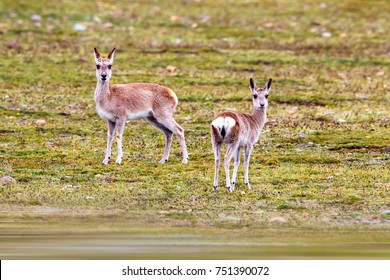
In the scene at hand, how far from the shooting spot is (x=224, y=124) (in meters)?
16.0

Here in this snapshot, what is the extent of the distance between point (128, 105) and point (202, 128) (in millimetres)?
3207

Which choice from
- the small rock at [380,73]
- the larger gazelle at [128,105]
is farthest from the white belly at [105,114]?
the small rock at [380,73]

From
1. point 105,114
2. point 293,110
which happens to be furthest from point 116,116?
point 293,110

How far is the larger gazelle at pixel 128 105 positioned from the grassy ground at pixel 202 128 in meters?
0.50

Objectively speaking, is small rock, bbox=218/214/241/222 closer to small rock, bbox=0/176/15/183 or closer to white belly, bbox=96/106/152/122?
small rock, bbox=0/176/15/183

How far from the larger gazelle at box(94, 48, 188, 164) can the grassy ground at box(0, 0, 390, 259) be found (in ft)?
1.63

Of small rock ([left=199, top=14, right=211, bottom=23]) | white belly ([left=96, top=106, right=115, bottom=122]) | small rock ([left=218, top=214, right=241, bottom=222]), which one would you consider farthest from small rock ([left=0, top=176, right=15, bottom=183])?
small rock ([left=199, top=14, right=211, bottom=23])

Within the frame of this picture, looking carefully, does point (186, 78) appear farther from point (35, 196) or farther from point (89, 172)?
point (35, 196)

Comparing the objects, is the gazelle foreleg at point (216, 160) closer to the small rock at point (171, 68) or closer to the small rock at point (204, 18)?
the small rock at point (171, 68)

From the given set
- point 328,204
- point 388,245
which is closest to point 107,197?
point 328,204

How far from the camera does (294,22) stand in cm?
3528

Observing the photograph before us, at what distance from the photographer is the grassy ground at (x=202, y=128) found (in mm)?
14250

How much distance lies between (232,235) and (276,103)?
1099 centimetres

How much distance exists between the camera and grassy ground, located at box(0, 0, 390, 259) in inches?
561
